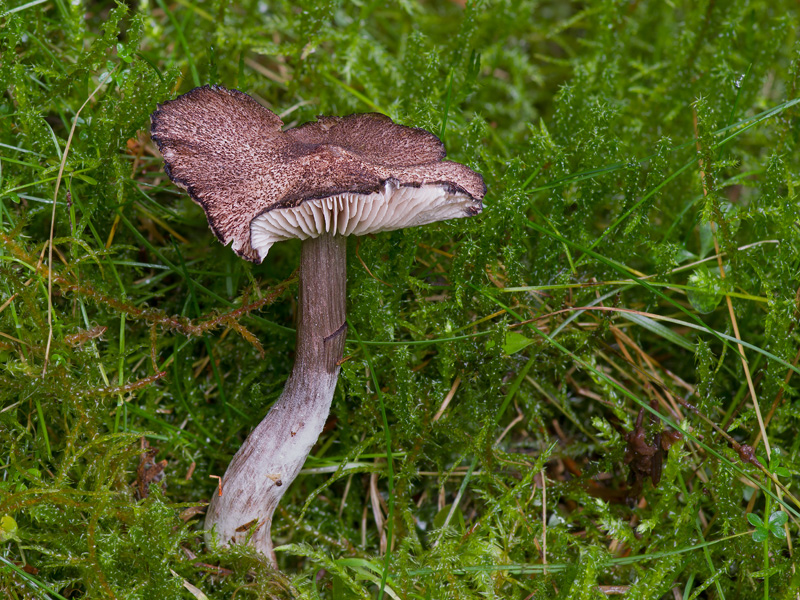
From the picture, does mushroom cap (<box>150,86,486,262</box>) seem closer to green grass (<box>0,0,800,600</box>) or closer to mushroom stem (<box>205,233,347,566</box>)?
mushroom stem (<box>205,233,347,566</box>)

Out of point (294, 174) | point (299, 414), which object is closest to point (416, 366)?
point (299, 414)

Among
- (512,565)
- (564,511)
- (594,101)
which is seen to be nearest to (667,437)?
(564,511)

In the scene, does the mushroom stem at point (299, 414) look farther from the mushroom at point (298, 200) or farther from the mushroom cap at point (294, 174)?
the mushroom cap at point (294, 174)

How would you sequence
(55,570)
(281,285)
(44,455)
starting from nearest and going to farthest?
1. (55,570)
2. (44,455)
3. (281,285)

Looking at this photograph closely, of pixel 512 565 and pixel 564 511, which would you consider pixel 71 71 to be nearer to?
pixel 512 565

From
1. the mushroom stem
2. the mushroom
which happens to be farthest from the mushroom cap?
the mushroom stem

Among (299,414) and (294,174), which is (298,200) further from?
(299,414)
